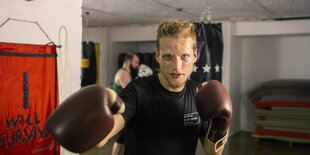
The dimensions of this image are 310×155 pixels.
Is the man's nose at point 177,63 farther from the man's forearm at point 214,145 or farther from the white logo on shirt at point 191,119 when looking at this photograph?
the man's forearm at point 214,145

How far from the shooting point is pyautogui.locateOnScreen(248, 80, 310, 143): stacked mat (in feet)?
15.4

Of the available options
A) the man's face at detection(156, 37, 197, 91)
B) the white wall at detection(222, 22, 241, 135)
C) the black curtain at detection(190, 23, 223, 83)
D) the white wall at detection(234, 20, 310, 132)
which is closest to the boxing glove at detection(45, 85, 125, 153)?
the man's face at detection(156, 37, 197, 91)

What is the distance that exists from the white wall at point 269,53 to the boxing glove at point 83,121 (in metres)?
4.49

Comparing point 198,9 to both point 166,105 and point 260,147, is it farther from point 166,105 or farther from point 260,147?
point 166,105

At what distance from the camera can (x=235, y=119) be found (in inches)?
220

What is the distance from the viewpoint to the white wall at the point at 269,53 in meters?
4.96

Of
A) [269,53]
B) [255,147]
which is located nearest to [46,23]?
[255,147]

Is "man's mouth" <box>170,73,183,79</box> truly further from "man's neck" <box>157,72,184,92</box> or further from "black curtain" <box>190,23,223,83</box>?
"black curtain" <box>190,23,223,83</box>

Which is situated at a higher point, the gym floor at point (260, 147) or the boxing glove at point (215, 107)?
the boxing glove at point (215, 107)

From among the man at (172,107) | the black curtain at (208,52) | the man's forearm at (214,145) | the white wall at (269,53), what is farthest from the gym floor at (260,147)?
the man at (172,107)

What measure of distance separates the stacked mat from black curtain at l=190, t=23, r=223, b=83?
3.79 feet

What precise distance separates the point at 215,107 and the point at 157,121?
28 centimetres

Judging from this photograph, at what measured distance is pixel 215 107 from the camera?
4.27 feet

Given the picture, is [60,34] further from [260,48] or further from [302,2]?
[260,48]
